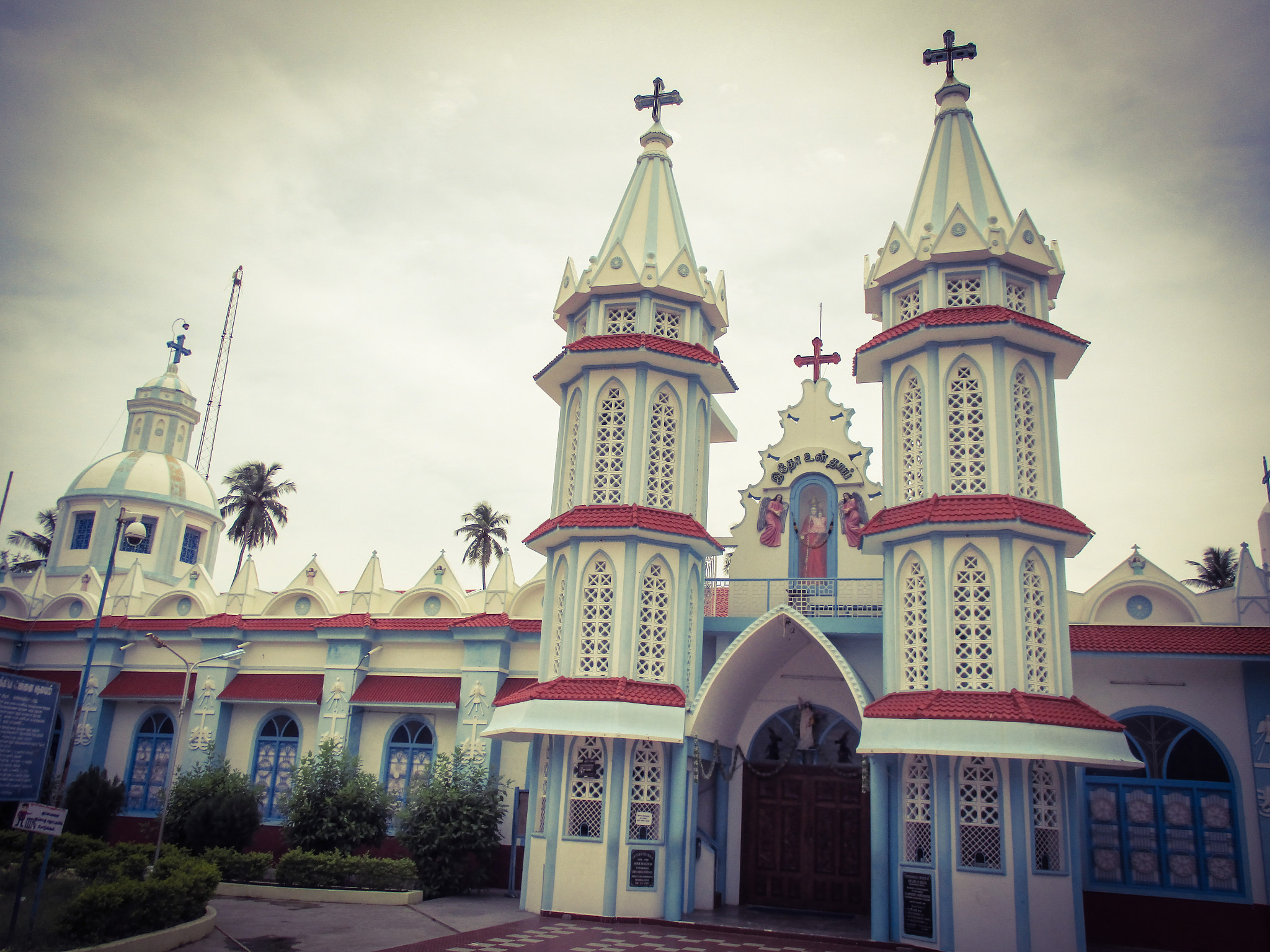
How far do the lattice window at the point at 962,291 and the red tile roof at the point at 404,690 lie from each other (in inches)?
500

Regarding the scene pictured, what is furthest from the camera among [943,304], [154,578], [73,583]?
[154,578]

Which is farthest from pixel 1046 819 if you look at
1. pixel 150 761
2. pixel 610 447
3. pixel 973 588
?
pixel 150 761

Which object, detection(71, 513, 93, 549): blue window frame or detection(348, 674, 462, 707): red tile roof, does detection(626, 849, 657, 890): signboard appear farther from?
detection(71, 513, 93, 549): blue window frame

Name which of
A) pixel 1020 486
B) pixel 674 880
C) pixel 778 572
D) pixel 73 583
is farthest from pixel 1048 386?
pixel 73 583

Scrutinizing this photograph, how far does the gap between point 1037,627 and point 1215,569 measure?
30786mm

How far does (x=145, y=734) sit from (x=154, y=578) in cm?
850

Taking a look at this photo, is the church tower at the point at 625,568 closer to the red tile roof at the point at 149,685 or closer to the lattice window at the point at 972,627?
the lattice window at the point at 972,627

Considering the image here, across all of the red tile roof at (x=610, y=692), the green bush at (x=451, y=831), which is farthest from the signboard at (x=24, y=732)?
the green bush at (x=451, y=831)

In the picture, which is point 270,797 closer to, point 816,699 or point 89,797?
point 89,797

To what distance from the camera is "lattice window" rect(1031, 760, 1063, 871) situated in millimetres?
14047

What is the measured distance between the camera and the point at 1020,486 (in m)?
15.7

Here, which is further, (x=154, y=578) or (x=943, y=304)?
(x=154, y=578)

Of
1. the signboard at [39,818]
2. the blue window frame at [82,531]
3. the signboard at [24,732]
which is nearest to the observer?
the signboard at [39,818]

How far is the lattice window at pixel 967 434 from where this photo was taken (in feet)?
51.8
